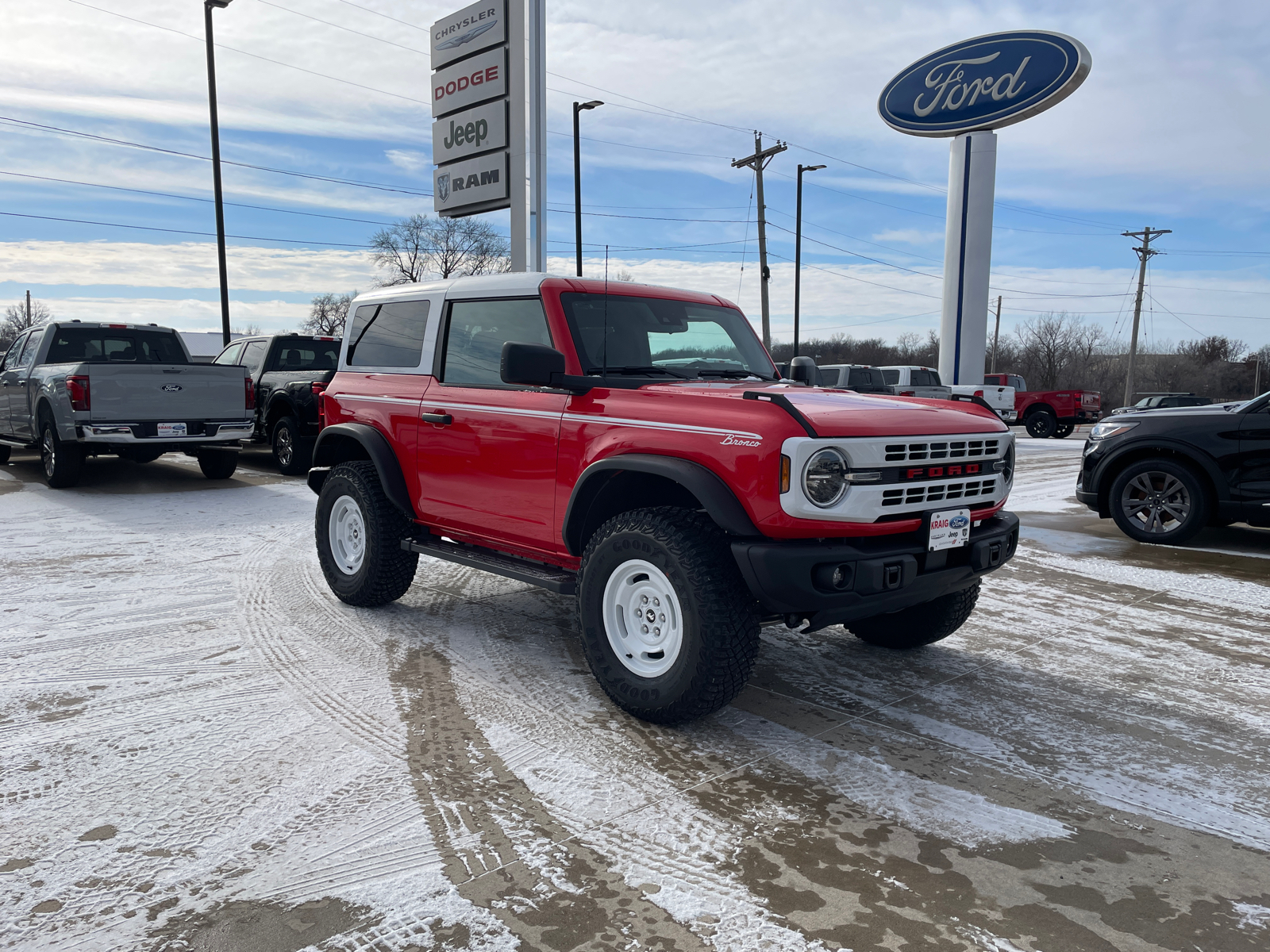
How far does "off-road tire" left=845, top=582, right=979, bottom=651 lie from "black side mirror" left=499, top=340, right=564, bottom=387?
6.91ft

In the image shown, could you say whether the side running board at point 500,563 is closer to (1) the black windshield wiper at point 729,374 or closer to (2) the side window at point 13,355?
(1) the black windshield wiper at point 729,374

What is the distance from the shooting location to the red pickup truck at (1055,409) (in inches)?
1009

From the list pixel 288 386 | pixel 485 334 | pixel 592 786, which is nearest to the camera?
pixel 592 786

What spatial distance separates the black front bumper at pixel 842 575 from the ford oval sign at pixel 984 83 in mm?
18465

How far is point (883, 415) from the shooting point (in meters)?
3.68

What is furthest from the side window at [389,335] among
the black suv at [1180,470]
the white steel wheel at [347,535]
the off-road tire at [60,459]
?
the off-road tire at [60,459]

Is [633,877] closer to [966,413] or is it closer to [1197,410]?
[966,413]

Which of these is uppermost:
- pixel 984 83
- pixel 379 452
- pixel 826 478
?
pixel 984 83

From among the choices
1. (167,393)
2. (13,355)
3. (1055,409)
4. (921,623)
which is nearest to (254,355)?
(13,355)

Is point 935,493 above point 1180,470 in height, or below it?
above

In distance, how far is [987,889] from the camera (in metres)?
2.61

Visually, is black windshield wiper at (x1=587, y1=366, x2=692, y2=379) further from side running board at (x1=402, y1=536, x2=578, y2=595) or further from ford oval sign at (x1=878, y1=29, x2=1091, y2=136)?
ford oval sign at (x1=878, y1=29, x2=1091, y2=136)

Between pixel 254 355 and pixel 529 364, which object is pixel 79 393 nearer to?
pixel 254 355

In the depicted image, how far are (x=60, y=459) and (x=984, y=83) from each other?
63.3 ft
